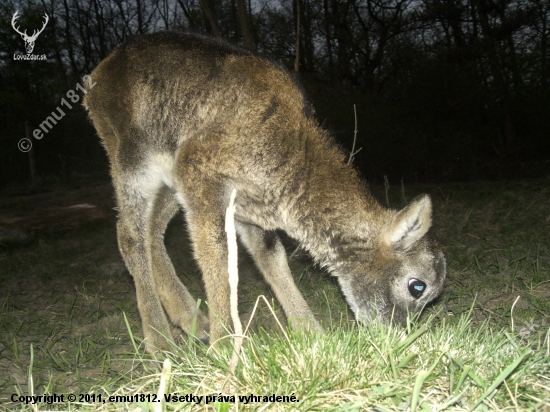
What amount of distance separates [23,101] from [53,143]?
5.20 meters

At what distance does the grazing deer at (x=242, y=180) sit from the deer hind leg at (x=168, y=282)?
0.05 metres

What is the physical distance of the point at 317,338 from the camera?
2730 mm

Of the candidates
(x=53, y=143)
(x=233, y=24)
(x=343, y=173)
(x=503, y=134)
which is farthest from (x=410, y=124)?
(x=343, y=173)

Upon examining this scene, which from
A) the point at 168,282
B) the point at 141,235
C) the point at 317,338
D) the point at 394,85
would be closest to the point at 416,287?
the point at 317,338

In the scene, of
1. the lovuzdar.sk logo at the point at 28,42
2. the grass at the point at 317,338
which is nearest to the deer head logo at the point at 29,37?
the lovuzdar.sk logo at the point at 28,42

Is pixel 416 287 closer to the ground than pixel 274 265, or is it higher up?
closer to the ground

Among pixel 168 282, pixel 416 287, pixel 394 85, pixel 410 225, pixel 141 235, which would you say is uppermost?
pixel 394 85

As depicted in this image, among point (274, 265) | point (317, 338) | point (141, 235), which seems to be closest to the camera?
point (317, 338)

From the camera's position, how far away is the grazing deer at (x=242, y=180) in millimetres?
3803

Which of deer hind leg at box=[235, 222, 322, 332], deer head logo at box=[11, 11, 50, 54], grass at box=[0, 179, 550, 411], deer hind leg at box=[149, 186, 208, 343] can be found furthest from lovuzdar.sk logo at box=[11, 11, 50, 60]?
deer hind leg at box=[235, 222, 322, 332]

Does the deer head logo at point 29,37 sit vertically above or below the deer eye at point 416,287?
above

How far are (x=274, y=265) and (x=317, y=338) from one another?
1.96 meters

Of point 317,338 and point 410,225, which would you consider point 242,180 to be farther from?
point 317,338

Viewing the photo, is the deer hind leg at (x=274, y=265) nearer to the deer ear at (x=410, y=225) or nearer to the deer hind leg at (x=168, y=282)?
the deer hind leg at (x=168, y=282)
